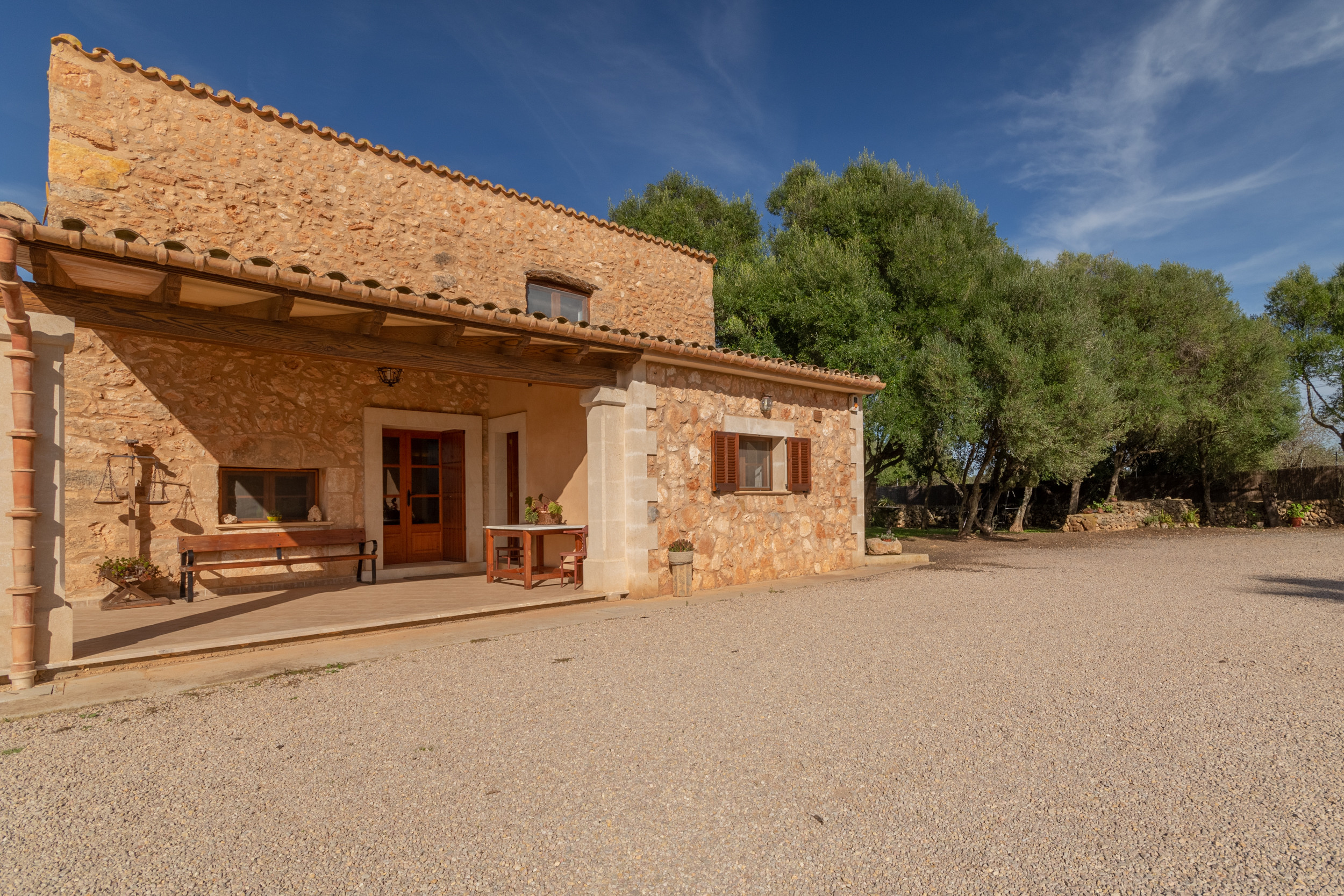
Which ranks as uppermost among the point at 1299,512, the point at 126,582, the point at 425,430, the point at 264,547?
the point at 425,430

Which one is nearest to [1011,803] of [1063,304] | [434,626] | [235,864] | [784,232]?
[235,864]

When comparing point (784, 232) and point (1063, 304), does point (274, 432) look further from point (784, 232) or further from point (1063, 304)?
point (1063, 304)

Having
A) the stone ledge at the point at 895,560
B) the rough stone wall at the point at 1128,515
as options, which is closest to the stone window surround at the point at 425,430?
the stone ledge at the point at 895,560

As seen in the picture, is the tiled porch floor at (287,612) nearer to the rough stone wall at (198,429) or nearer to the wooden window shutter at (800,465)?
the rough stone wall at (198,429)

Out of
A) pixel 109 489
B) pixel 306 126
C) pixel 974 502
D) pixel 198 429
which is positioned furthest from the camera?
pixel 974 502

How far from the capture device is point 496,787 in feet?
9.29

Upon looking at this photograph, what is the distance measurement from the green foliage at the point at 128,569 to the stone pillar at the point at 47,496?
98.5 inches

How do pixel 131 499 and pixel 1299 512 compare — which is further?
pixel 1299 512

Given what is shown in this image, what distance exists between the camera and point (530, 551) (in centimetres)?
771

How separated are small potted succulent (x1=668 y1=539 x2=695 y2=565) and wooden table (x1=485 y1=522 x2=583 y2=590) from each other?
3.50 feet

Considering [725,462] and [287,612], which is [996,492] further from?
[287,612]

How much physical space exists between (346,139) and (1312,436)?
41.1m

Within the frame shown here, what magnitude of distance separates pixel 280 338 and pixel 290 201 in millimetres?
3579

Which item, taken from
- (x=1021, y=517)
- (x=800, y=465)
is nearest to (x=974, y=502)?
(x=1021, y=517)
